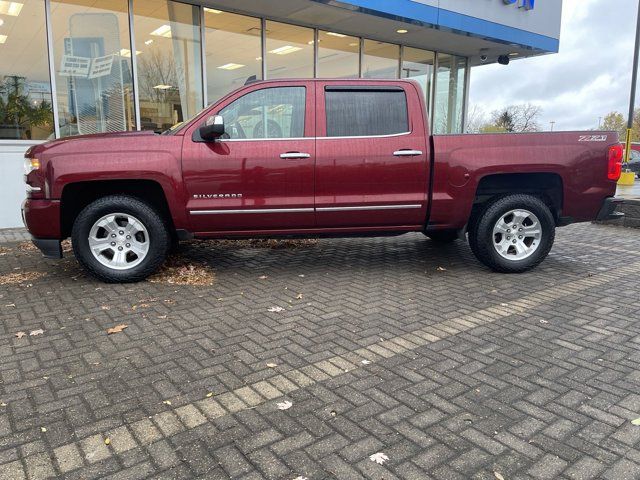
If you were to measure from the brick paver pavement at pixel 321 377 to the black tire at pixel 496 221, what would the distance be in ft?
0.62

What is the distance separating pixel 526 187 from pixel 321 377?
3.75m

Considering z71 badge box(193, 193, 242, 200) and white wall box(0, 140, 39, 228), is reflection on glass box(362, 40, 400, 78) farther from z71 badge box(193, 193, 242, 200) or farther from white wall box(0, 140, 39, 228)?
z71 badge box(193, 193, 242, 200)

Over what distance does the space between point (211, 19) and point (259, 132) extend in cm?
607

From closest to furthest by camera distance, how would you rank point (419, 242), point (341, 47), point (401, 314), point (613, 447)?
point (613, 447), point (401, 314), point (419, 242), point (341, 47)

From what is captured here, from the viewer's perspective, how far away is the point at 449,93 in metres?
14.3

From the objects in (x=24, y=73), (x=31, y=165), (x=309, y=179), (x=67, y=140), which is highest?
(x=24, y=73)

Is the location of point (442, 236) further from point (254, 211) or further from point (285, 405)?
point (285, 405)

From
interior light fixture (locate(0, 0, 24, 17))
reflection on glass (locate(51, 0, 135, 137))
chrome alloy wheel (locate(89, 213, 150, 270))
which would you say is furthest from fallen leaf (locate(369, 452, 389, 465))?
interior light fixture (locate(0, 0, 24, 17))

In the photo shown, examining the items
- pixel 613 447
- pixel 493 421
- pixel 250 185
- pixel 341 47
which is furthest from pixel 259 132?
pixel 341 47

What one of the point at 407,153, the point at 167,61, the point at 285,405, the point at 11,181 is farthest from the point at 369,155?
the point at 167,61

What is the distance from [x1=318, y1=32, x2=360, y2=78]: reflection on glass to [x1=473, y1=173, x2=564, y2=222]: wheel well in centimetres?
722

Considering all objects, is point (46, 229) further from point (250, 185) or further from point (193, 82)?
point (193, 82)

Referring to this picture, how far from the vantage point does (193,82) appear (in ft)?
33.4

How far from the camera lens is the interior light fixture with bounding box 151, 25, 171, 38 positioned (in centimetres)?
952
